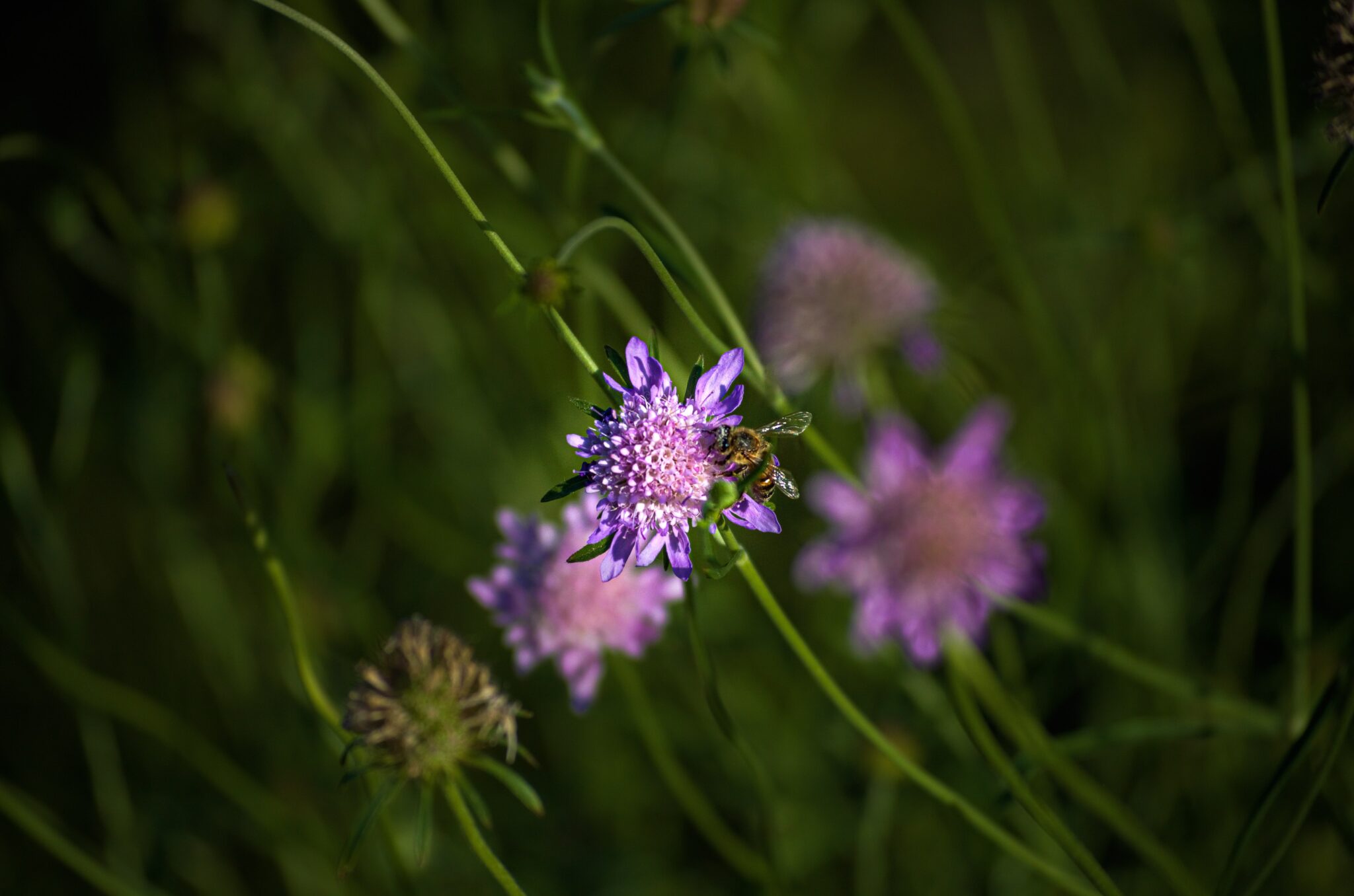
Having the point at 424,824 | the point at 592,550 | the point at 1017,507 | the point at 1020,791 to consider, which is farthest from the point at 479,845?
the point at 1017,507

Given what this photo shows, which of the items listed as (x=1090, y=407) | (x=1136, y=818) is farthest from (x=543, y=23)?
(x=1136, y=818)

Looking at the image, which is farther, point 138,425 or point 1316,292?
point 138,425

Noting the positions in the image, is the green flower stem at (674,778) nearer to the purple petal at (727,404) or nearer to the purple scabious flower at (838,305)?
the purple petal at (727,404)

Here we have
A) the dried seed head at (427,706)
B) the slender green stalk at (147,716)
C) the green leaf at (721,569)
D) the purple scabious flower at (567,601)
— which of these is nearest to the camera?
the green leaf at (721,569)

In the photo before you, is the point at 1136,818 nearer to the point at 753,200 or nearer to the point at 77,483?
the point at 753,200

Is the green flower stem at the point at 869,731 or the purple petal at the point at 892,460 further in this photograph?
the purple petal at the point at 892,460

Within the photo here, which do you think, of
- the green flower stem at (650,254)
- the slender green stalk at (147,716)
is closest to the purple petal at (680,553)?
the green flower stem at (650,254)

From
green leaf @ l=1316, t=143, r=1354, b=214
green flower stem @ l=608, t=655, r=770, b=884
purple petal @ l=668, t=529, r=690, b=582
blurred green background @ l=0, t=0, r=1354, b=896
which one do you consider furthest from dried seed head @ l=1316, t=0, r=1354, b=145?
green flower stem @ l=608, t=655, r=770, b=884
